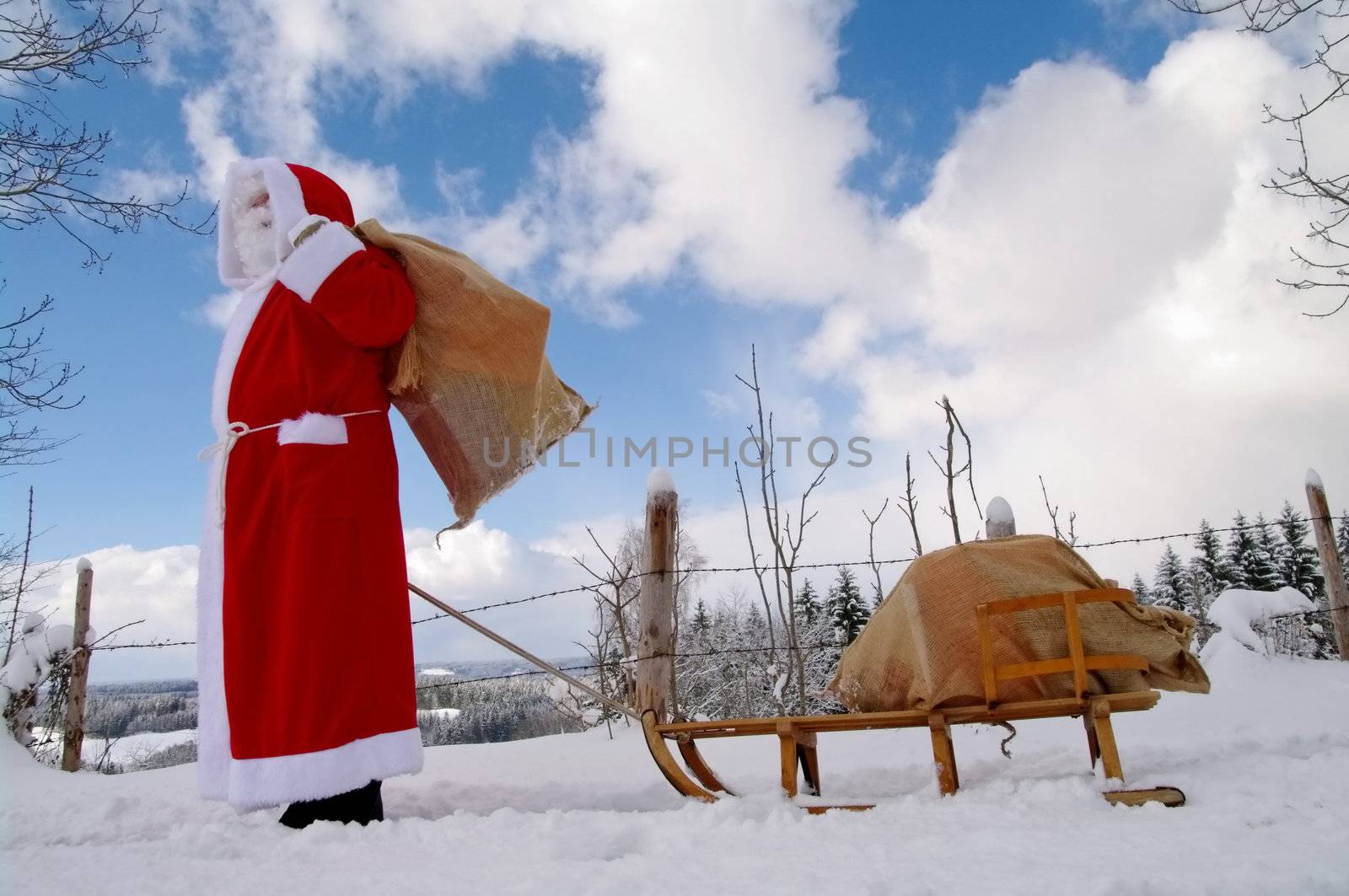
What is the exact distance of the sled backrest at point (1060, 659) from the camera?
2.52m

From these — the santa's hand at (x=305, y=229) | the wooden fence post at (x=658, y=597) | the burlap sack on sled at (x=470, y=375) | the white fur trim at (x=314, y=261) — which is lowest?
the wooden fence post at (x=658, y=597)

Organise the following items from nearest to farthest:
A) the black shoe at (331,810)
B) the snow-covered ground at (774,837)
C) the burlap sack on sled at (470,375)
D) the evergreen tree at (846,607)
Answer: the snow-covered ground at (774,837)
the black shoe at (331,810)
the burlap sack on sled at (470,375)
the evergreen tree at (846,607)

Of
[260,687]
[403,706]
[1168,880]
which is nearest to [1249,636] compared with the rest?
[1168,880]

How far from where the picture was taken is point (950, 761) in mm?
2633

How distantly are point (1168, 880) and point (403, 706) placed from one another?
2139mm

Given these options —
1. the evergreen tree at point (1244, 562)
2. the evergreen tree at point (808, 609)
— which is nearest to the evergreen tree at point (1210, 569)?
the evergreen tree at point (1244, 562)

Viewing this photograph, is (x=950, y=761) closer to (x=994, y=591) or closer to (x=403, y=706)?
(x=994, y=591)

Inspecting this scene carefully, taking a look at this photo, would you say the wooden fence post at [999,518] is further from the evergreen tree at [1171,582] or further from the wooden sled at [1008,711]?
the evergreen tree at [1171,582]

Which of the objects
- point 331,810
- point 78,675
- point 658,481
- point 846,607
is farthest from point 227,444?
point 846,607

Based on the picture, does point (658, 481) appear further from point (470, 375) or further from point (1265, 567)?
point (1265, 567)

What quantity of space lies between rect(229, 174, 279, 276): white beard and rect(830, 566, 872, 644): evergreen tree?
1284cm

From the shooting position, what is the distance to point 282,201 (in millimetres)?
2928

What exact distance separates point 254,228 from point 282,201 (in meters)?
0.26

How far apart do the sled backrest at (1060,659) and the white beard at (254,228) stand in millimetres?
2751
